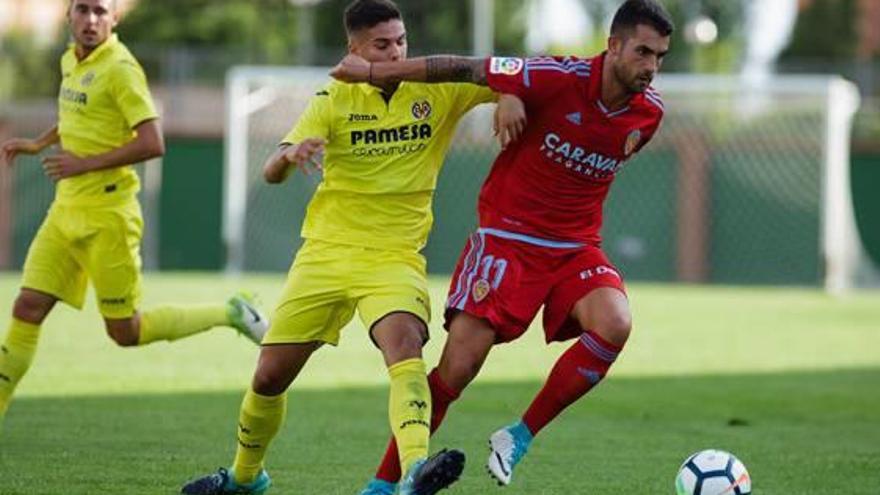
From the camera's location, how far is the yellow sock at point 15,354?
32.0ft

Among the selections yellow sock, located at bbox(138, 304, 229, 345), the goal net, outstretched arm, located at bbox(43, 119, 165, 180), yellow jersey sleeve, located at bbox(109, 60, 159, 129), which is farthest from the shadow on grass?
the goal net

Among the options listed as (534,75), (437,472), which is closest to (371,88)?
(534,75)

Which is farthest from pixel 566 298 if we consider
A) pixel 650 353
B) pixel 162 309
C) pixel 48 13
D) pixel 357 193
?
pixel 48 13

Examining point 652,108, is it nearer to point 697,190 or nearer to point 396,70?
point 396,70

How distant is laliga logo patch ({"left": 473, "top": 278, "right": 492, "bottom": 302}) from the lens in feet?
26.1

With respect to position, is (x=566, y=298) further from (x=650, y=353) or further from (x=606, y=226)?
(x=606, y=226)

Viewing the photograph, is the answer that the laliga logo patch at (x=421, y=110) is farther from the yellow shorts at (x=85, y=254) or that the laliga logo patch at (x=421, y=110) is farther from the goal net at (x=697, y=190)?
the goal net at (x=697, y=190)

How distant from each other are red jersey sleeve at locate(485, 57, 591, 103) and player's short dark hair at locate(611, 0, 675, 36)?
240 millimetres

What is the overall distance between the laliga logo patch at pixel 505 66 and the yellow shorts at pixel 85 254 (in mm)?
3331

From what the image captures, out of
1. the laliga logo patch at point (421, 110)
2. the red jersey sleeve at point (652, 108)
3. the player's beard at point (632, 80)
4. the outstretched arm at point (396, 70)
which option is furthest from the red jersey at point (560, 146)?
the laliga logo patch at point (421, 110)

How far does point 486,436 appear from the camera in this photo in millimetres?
11016

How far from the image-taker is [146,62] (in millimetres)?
42438

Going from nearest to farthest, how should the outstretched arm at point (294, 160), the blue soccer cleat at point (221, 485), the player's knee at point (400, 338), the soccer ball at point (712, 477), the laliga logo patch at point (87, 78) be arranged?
the outstretched arm at point (294, 160) → the player's knee at point (400, 338) → the soccer ball at point (712, 477) → the blue soccer cleat at point (221, 485) → the laliga logo patch at point (87, 78)

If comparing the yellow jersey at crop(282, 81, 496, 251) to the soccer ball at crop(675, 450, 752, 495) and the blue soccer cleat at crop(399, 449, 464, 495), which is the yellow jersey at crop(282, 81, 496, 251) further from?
the soccer ball at crop(675, 450, 752, 495)
